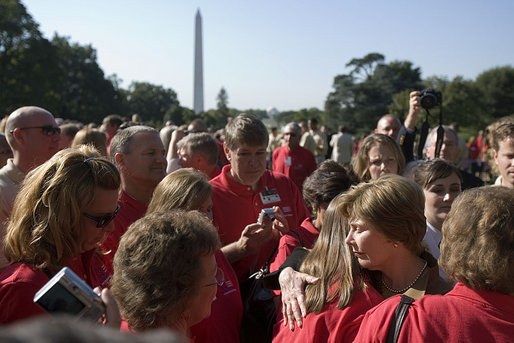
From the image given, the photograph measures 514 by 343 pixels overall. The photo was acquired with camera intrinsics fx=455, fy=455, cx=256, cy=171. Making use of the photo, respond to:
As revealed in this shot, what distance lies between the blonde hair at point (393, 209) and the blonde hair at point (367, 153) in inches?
77.4

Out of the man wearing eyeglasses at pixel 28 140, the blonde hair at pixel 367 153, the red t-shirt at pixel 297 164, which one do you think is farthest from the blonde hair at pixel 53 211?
the red t-shirt at pixel 297 164

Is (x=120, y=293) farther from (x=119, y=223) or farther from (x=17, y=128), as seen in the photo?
(x=17, y=128)

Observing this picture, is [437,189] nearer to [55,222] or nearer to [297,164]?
[55,222]

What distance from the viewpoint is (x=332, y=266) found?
2.21m

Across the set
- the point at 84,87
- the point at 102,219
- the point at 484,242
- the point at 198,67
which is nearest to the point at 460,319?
the point at 484,242

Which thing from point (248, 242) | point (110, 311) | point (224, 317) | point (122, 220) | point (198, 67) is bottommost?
point (224, 317)

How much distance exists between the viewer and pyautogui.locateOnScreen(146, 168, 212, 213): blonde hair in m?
2.81

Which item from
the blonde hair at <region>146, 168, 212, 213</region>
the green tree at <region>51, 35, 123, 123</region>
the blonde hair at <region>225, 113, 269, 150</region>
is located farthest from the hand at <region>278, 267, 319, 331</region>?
the green tree at <region>51, 35, 123, 123</region>

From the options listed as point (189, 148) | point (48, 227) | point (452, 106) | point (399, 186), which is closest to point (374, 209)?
point (399, 186)

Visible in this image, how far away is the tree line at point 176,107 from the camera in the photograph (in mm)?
36812

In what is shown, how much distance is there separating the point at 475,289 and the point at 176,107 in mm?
55098

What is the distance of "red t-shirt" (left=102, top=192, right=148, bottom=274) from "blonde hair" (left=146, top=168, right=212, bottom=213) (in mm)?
230

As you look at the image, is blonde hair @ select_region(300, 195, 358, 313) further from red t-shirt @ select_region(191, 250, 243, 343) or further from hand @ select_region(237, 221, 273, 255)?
hand @ select_region(237, 221, 273, 255)

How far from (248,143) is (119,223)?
4.05 ft
